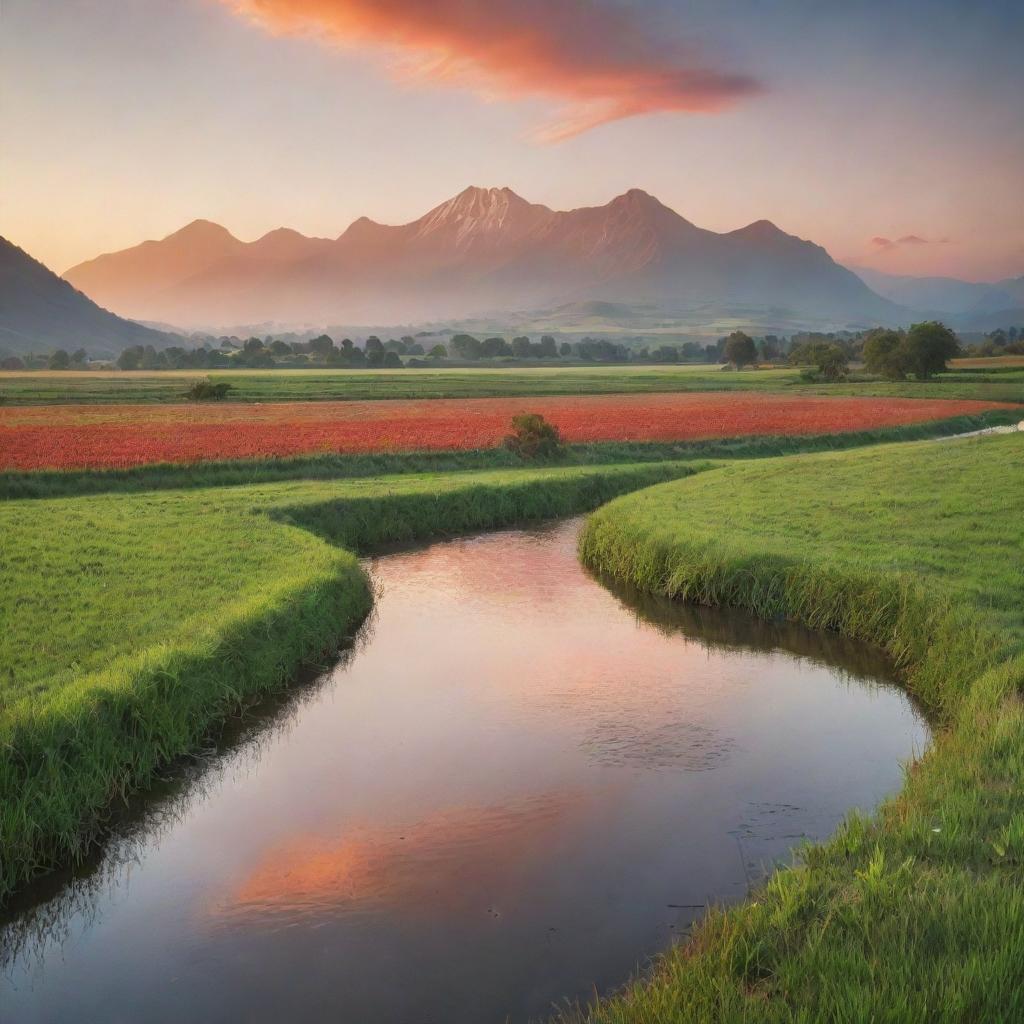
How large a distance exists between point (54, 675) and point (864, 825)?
953 centimetres

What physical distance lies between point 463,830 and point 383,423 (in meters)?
38.7

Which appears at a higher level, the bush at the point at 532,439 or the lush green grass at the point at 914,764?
the bush at the point at 532,439

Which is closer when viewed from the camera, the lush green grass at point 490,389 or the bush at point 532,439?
the bush at point 532,439

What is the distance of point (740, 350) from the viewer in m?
138

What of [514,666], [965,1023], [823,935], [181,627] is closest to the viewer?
[965,1023]

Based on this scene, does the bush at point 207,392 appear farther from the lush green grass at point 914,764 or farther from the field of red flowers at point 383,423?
the lush green grass at point 914,764

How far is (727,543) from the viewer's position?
64.6 feet

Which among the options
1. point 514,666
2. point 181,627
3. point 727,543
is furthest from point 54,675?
point 727,543

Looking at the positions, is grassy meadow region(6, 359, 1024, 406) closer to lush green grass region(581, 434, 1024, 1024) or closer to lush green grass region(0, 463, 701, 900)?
lush green grass region(0, 463, 701, 900)

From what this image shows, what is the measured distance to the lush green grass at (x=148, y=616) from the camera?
9.69 meters

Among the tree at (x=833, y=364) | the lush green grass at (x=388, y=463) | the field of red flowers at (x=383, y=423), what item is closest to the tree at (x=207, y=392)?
the field of red flowers at (x=383, y=423)

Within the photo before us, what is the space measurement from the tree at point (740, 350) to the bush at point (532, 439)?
345 feet

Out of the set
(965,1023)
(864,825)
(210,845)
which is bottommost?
(210,845)

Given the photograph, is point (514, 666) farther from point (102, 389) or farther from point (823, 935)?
point (102, 389)
